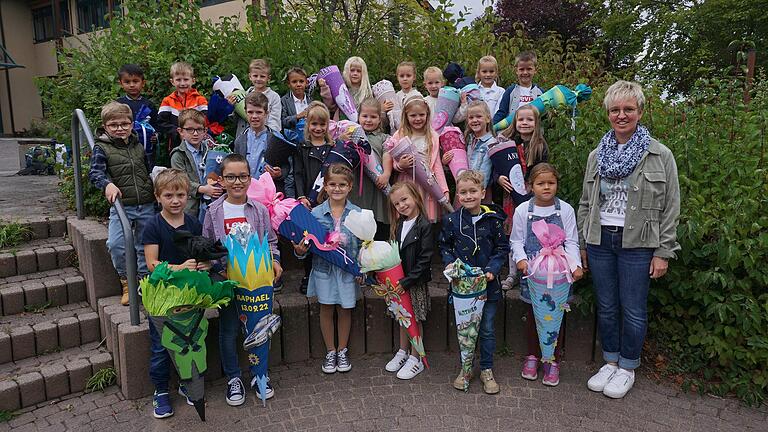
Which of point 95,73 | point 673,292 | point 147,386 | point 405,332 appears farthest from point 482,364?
point 95,73

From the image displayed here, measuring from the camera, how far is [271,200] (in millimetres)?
3955

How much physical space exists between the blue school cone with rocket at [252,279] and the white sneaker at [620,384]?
231 cm

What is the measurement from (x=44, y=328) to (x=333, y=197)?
90.0 inches

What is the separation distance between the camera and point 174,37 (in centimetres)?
612

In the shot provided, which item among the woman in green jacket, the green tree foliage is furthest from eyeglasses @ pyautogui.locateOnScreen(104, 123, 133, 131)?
the green tree foliage

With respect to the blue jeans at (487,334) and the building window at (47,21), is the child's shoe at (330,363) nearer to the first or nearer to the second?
the blue jeans at (487,334)

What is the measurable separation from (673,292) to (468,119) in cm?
205

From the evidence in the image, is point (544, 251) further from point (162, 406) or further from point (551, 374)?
point (162, 406)

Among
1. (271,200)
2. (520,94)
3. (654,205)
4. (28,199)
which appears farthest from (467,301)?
(28,199)

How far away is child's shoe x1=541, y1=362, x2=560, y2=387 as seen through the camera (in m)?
3.84

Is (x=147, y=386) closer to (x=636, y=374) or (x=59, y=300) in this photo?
(x=59, y=300)

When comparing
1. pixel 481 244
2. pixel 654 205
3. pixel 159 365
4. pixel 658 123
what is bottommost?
pixel 159 365

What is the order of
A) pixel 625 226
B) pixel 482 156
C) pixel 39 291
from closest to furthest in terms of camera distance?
pixel 625 226 → pixel 39 291 → pixel 482 156

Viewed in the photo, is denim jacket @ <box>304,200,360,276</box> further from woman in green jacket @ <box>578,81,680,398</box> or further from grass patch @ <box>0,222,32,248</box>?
grass patch @ <box>0,222,32,248</box>
